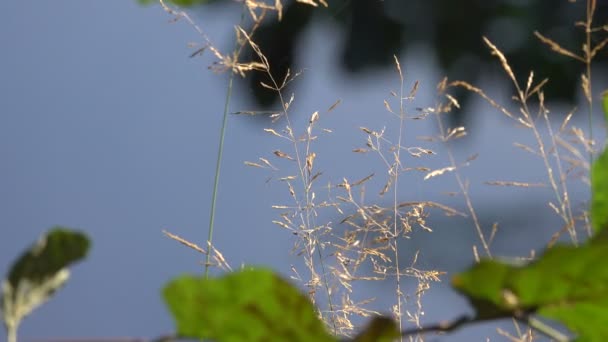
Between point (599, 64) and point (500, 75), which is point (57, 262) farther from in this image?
point (599, 64)

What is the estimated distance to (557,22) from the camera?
22.4ft

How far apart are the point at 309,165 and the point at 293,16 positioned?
17.0 ft

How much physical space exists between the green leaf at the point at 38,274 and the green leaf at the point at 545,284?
9 centimetres

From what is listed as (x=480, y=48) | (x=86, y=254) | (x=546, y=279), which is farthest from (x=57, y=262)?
(x=480, y=48)

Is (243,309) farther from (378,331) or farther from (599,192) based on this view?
(599,192)

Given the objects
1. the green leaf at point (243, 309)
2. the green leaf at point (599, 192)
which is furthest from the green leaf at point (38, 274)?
the green leaf at point (599, 192)

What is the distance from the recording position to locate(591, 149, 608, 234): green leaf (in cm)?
33

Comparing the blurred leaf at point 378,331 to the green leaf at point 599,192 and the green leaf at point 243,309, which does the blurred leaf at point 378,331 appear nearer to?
the green leaf at point 243,309

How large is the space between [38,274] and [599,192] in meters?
0.19

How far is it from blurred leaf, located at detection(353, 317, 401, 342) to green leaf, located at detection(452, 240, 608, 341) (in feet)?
0.07

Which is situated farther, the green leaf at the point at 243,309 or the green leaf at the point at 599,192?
the green leaf at the point at 599,192

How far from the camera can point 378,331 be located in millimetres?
232

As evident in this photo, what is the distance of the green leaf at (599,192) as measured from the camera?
33 centimetres

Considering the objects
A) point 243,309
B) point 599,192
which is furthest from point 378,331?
point 599,192
